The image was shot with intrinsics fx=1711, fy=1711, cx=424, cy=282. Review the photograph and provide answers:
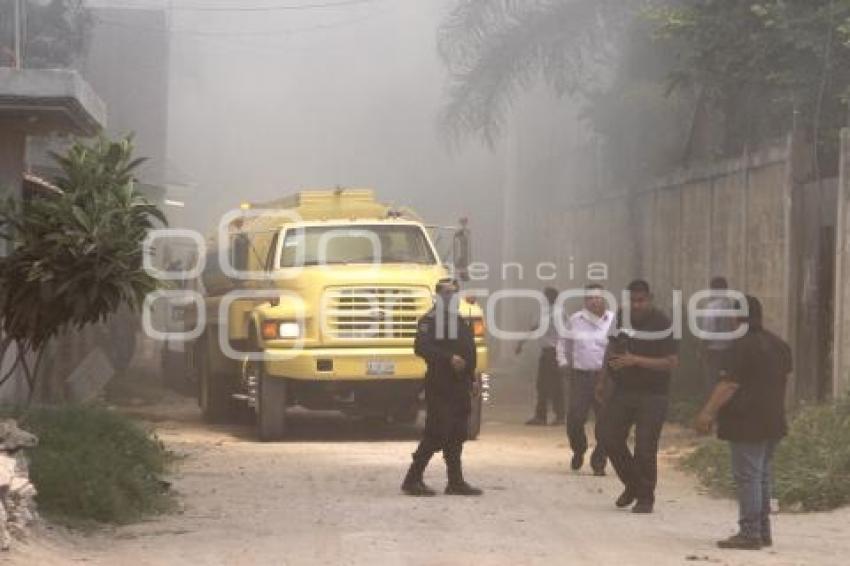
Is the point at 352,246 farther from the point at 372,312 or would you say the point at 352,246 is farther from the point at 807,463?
the point at 807,463

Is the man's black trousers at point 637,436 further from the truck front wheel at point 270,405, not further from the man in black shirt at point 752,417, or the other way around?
the truck front wheel at point 270,405

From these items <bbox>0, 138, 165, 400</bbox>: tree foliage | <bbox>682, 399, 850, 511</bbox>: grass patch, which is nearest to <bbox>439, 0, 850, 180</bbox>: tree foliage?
<bbox>682, 399, 850, 511</bbox>: grass patch

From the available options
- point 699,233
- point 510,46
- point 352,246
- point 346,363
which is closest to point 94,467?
point 346,363

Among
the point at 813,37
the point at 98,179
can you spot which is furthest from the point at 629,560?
the point at 813,37

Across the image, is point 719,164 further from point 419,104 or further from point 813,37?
point 419,104

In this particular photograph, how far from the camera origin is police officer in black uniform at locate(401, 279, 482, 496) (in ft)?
44.1

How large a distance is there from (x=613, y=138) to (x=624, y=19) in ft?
13.0

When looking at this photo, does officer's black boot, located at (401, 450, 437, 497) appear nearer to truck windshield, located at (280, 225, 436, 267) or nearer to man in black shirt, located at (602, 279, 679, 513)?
man in black shirt, located at (602, 279, 679, 513)

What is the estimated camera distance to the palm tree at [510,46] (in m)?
25.3

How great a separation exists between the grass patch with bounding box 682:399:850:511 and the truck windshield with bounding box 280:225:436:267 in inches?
176

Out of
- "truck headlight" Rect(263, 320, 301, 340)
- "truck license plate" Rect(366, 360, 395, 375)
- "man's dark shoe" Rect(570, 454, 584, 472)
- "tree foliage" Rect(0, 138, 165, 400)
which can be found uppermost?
"tree foliage" Rect(0, 138, 165, 400)

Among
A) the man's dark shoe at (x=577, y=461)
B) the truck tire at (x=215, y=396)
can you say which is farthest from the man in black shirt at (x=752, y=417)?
the truck tire at (x=215, y=396)

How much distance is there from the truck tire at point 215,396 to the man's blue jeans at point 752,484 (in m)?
11.2

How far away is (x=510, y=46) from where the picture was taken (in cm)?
2575
